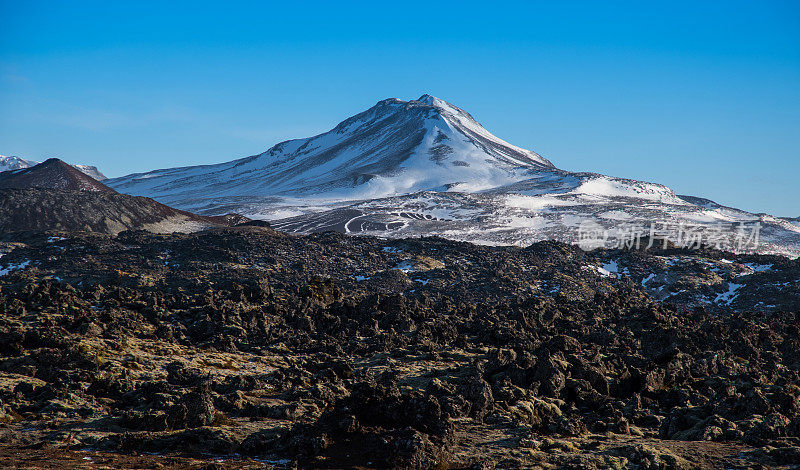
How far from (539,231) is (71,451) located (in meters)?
108

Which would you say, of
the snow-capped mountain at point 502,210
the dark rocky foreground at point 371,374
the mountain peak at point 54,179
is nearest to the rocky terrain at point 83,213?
the dark rocky foreground at point 371,374

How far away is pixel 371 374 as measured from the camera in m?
26.1

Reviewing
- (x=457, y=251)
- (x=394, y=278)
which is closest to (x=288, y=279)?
(x=394, y=278)

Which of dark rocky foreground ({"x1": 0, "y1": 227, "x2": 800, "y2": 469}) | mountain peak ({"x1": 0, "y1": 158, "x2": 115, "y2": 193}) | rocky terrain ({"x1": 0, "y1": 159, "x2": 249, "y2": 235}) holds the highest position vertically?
mountain peak ({"x1": 0, "y1": 158, "x2": 115, "y2": 193})

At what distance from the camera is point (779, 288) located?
185 ft

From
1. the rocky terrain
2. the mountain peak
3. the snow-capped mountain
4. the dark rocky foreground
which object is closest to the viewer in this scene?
the dark rocky foreground

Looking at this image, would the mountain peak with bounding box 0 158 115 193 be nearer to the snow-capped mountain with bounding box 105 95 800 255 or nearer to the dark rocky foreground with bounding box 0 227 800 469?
the snow-capped mountain with bounding box 105 95 800 255

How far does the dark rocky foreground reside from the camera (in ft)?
53.3

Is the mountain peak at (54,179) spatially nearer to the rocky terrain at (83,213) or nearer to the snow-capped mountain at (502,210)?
the snow-capped mountain at (502,210)

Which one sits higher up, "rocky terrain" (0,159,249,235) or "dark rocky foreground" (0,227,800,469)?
"rocky terrain" (0,159,249,235)

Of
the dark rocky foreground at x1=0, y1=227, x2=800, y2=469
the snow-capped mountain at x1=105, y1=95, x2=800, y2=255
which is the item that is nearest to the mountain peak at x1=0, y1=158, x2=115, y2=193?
the snow-capped mountain at x1=105, y1=95, x2=800, y2=255

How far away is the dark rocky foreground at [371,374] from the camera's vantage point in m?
16.2

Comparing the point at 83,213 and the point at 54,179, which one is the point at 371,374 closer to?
the point at 83,213

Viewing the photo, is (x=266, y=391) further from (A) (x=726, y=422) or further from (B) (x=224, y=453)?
(A) (x=726, y=422)
